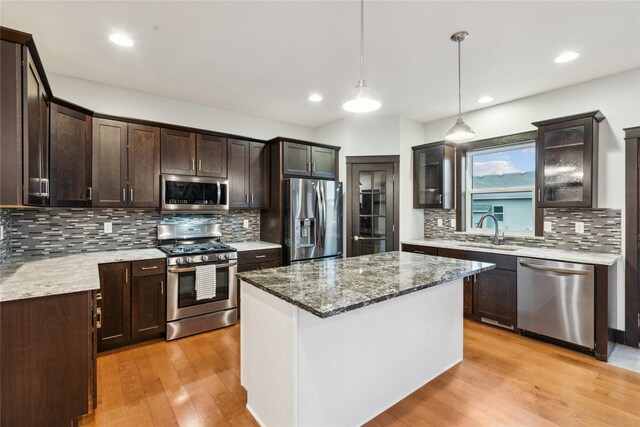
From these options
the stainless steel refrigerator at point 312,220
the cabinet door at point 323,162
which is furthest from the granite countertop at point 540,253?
the cabinet door at point 323,162

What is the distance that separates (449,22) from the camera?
87.4 inches

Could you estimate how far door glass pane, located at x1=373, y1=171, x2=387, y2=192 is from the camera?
177 inches

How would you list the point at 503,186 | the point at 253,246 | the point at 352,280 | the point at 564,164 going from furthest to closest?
the point at 503,186
the point at 253,246
the point at 564,164
the point at 352,280

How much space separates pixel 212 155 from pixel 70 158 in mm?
1418

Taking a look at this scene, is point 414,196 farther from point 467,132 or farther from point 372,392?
point 372,392

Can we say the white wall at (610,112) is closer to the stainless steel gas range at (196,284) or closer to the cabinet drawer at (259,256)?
the cabinet drawer at (259,256)

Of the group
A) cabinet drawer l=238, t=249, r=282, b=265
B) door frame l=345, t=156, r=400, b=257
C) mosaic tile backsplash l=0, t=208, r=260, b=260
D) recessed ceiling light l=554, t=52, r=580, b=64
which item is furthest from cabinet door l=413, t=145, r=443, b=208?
mosaic tile backsplash l=0, t=208, r=260, b=260

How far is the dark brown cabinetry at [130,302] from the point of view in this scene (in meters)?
2.82

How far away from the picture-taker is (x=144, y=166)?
3.34 meters

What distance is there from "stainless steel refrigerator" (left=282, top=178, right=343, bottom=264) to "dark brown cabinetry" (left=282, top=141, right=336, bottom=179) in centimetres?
20

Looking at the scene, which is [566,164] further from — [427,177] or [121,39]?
[121,39]

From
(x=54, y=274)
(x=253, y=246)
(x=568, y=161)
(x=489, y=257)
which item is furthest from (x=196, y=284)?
(x=568, y=161)

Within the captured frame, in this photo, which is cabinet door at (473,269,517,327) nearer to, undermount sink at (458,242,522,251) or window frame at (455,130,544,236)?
undermount sink at (458,242,522,251)

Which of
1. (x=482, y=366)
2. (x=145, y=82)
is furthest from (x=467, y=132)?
(x=145, y=82)
